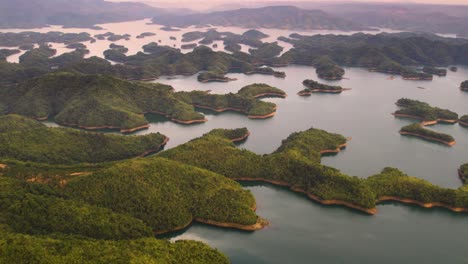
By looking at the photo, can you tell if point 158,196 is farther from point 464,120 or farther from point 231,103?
point 464,120

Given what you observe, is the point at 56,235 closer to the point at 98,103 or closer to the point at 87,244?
the point at 87,244

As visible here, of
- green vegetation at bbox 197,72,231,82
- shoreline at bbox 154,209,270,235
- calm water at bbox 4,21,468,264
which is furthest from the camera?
green vegetation at bbox 197,72,231,82

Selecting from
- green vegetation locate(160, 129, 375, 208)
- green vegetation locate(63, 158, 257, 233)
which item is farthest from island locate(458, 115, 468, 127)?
green vegetation locate(63, 158, 257, 233)

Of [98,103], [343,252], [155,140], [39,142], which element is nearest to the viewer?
[343,252]

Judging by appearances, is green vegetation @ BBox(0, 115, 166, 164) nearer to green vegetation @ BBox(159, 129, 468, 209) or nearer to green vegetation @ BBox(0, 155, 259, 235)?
green vegetation @ BBox(0, 155, 259, 235)

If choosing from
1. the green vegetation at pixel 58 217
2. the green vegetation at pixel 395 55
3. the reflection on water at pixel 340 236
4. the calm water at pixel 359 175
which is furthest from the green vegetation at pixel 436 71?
the green vegetation at pixel 58 217

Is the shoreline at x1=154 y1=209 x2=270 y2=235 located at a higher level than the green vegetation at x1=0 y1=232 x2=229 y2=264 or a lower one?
lower

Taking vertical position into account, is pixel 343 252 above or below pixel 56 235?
Answer: below

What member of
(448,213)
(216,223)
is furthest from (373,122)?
(216,223)
